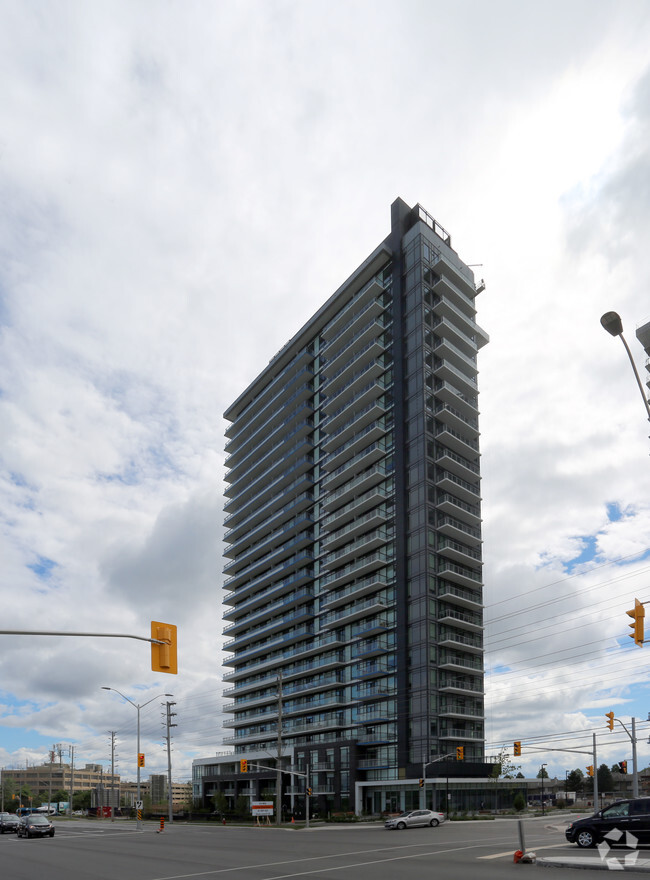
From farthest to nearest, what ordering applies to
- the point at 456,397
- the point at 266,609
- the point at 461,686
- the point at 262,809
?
the point at 266,609 → the point at 456,397 → the point at 461,686 → the point at 262,809

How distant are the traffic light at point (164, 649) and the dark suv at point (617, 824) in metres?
18.8

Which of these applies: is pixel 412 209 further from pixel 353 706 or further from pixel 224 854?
pixel 224 854

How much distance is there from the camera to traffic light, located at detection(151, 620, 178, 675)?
59.1 ft

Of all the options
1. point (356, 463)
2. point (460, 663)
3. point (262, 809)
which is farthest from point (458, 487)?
point (262, 809)

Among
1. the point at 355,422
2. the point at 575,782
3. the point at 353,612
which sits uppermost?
the point at 355,422

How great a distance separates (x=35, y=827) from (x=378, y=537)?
5028 centimetres

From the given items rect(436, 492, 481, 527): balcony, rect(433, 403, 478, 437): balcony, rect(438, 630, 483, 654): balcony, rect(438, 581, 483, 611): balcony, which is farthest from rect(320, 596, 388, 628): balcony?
rect(433, 403, 478, 437): balcony

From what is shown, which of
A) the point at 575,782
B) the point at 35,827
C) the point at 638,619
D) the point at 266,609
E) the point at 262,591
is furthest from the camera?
the point at 575,782

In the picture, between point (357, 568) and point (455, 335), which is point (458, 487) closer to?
point (357, 568)

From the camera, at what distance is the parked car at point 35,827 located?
5056 centimetres

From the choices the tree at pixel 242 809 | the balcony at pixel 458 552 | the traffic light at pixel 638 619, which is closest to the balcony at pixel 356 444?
the balcony at pixel 458 552

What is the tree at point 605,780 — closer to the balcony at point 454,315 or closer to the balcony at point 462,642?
the balcony at point 462,642

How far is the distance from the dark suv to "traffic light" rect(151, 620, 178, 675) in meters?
18.8

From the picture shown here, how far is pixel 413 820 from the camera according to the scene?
53062 mm
